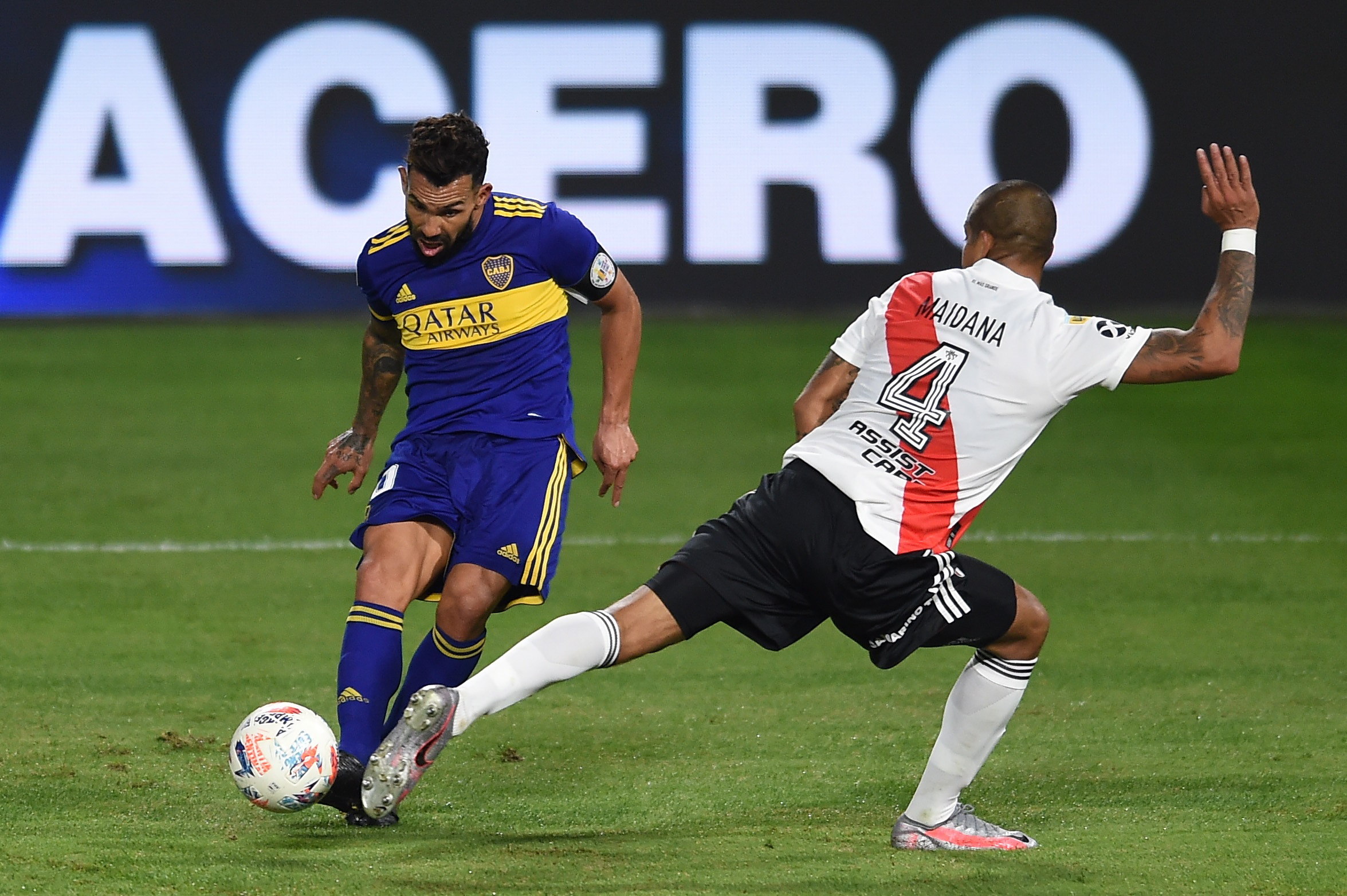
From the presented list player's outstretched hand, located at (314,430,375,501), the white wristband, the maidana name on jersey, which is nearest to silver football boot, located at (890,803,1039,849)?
the maidana name on jersey

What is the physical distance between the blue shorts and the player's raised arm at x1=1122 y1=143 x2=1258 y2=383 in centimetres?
174

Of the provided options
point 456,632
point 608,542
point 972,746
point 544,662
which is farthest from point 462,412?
point 608,542

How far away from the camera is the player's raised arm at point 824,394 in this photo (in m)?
4.88

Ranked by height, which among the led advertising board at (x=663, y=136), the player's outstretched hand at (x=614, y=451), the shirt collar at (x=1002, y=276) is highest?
the shirt collar at (x=1002, y=276)

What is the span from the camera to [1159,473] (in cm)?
1109

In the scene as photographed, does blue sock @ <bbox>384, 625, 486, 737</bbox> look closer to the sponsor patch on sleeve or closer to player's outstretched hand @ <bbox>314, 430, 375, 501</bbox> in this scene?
player's outstretched hand @ <bbox>314, 430, 375, 501</bbox>

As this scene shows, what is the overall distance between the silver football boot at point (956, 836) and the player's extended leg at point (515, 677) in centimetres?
84

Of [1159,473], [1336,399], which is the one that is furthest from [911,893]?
[1336,399]

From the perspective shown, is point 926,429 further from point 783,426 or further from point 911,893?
point 783,426

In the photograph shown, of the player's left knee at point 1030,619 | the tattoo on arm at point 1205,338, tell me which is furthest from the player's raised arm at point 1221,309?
the player's left knee at point 1030,619

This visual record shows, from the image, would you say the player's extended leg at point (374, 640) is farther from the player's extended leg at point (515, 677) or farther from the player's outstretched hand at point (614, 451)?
the player's outstretched hand at point (614, 451)

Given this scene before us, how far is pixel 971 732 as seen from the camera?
4.80 m

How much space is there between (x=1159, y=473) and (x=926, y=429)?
6790 mm

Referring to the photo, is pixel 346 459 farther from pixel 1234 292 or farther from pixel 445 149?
pixel 1234 292
